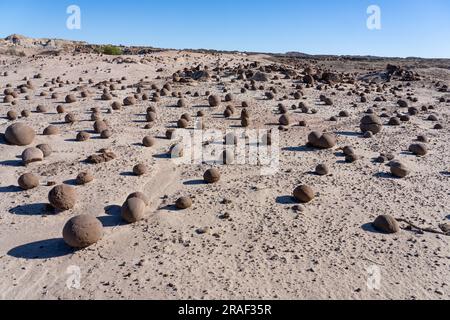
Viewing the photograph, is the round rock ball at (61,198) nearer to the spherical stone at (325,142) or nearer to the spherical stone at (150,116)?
the spherical stone at (150,116)

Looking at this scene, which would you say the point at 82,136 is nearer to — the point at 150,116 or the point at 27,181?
the point at 150,116

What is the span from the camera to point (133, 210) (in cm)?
661

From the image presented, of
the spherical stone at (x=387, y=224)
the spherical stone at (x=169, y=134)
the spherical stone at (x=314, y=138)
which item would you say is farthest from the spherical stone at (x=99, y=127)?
the spherical stone at (x=387, y=224)

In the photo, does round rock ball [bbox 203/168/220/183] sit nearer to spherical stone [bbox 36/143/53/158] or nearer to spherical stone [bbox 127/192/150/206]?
spherical stone [bbox 127/192/150/206]

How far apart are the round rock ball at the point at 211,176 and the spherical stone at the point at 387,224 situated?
312cm

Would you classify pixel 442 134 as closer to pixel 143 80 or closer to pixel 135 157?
pixel 135 157

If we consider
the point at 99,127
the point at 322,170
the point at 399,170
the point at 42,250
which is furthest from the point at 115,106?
the point at 399,170

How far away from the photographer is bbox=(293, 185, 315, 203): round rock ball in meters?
7.30

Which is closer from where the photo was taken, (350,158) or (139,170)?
(139,170)

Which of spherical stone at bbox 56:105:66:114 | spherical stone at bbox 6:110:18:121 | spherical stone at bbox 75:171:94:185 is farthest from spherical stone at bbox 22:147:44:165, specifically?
spherical stone at bbox 56:105:66:114

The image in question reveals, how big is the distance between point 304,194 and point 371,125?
569cm

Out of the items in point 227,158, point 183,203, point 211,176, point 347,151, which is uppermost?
point 347,151

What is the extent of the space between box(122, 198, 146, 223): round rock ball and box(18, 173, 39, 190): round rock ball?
2297 mm
